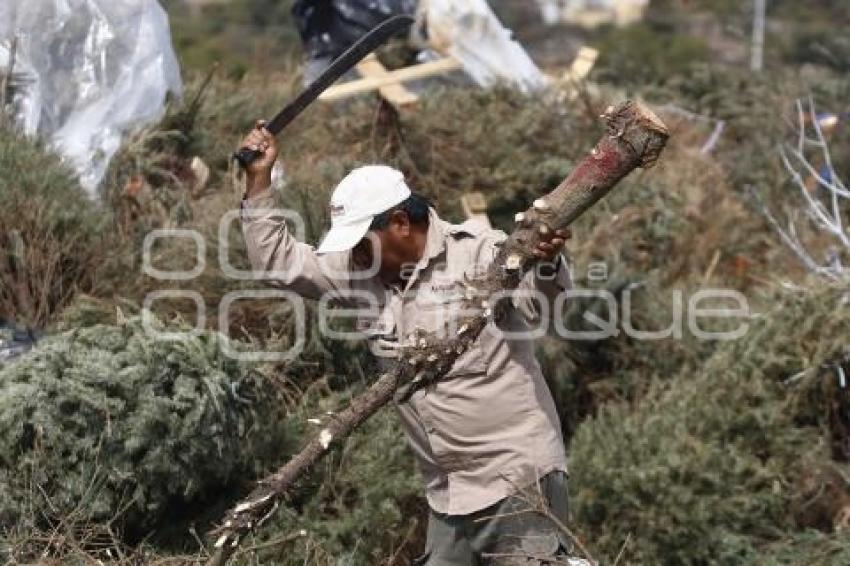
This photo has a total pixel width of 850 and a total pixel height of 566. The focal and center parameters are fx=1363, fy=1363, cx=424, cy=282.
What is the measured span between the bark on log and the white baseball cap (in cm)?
33

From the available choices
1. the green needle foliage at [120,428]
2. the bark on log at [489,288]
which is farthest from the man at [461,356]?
the green needle foliage at [120,428]

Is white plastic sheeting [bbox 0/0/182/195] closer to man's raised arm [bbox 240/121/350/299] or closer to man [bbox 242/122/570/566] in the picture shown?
man's raised arm [bbox 240/121/350/299]

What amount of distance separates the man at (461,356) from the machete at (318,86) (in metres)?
0.04

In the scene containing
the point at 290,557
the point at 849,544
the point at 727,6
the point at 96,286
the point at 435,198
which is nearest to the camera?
the point at 290,557

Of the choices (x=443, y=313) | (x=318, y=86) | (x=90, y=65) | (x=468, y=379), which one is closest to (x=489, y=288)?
(x=443, y=313)

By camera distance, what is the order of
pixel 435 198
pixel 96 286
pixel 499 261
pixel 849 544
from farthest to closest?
pixel 435 198 → pixel 96 286 → pixel 849 544 → pixel 499 261

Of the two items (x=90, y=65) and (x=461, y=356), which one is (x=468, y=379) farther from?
(x=90, y=65)

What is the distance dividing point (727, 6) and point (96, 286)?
116 ft

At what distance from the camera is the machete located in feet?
11.9

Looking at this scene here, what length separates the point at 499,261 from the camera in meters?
3.36

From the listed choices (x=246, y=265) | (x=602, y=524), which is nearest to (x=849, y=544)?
(x=602, y=524)

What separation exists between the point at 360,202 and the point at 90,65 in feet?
12.2

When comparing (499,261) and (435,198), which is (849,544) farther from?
(435,198)

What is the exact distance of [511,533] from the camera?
3.64 m
